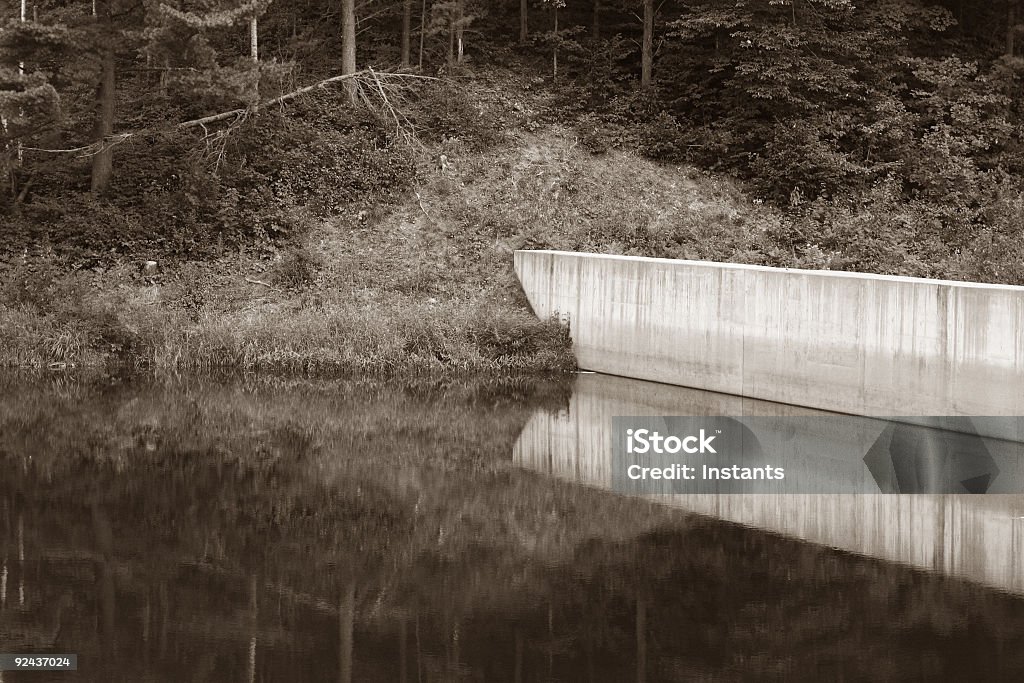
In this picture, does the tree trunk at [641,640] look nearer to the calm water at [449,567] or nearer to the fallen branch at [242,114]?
the calm water at [449,567]

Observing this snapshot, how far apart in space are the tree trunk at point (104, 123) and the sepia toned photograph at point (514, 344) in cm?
7

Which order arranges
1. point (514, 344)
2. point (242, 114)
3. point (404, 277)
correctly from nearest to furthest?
point (514, 344), point (404, 277), point (242, 114)

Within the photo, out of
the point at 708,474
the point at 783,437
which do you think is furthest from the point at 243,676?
the point at 783,437

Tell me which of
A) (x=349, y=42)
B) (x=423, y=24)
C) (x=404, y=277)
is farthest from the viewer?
(x=423, y=24)

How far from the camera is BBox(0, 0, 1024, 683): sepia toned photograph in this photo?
768cm

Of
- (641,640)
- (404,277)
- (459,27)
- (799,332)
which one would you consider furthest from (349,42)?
(641,640)

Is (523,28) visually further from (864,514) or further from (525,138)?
(864,514)

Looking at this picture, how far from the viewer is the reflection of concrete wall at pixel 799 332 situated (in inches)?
502

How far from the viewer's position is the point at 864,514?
10.3m

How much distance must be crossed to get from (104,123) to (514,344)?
9.59m

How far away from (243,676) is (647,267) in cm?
1122

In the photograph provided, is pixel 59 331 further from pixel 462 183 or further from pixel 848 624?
pixel 848 624

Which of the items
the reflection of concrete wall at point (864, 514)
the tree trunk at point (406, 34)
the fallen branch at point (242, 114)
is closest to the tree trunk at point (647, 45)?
the fallen branch at point (242, 114)

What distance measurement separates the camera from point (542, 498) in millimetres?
10953
